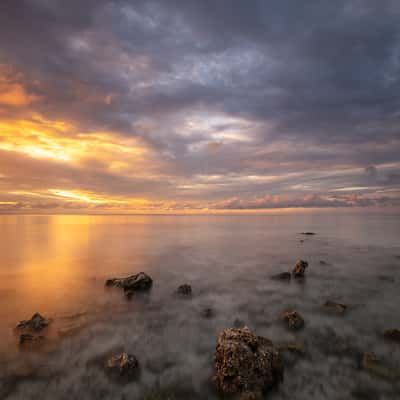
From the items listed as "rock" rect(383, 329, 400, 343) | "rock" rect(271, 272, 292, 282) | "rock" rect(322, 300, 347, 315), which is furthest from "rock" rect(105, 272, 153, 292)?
"rock" rect(383, 329, 400, 343)

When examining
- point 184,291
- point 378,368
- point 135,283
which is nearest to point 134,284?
point 135,283

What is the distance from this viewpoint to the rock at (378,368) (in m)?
7.49

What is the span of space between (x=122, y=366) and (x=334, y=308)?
10.7m

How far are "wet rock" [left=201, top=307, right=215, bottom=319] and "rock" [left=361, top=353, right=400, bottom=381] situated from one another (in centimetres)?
646

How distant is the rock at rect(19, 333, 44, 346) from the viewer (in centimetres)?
951

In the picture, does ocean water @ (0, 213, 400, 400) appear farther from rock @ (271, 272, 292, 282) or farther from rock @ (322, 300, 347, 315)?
rock @ (271, 272, 292, 282)

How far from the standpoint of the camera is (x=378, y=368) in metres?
7.82

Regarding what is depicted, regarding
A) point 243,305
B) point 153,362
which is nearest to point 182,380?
point 153,362

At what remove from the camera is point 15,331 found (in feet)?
34.3

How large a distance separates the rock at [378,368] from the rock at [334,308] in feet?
13.0

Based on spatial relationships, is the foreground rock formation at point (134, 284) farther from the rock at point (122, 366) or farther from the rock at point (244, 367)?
the rock at point (244, 367)

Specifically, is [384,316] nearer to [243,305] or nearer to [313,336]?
[313,336]

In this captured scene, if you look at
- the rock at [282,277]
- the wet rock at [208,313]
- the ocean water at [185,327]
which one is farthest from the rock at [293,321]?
the rock at [282,277]

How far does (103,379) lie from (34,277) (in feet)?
54.7
